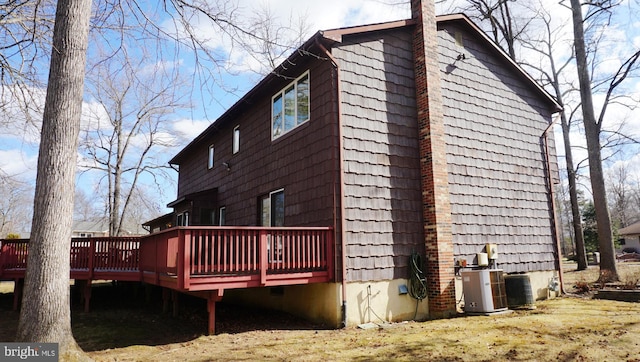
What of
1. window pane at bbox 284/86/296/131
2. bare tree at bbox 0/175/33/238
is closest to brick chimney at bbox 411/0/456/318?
window pane at bbox 284/86/296/131

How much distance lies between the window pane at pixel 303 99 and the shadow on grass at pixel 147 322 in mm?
4349

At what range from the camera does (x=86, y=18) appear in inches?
240

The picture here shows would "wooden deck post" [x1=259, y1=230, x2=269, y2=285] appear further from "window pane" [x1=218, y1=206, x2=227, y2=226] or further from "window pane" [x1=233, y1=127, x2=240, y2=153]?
"window pane" [x1=218, y1=206, x2=227, y2=226]

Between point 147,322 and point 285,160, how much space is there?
456 cm

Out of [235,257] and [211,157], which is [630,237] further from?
[235,257]

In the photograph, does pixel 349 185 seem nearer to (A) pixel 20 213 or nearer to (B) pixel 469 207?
(B) pixel 469 207

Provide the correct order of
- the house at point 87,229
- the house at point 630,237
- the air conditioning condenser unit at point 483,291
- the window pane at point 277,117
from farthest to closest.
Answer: the house at point 87,229
the house at point 630,237
the window pane at point 277,117
the air conditioning condenser unit at point 483,291

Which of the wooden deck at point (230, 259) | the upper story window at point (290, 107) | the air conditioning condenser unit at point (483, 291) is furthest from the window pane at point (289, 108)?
the air conditioning condenser unit at point (483, 291)

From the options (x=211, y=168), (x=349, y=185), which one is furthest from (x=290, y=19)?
(x=349, y=185)

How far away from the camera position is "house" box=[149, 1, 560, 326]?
832cm

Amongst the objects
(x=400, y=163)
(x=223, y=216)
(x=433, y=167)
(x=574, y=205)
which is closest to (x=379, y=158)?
(x=400, y=163)

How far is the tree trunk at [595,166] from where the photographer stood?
Answer: 13.1 meters

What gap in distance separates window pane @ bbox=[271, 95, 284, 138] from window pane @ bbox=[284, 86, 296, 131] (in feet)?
0.91

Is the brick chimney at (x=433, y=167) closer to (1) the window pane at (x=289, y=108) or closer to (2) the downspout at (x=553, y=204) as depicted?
(1) the window pane at (x=289, y=108)
